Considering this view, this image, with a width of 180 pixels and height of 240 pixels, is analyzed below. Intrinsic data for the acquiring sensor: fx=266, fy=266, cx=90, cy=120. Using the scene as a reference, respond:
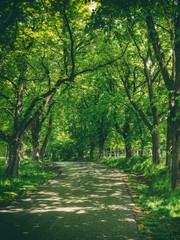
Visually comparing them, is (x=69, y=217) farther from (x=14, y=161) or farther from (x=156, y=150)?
(x=156, y=150)

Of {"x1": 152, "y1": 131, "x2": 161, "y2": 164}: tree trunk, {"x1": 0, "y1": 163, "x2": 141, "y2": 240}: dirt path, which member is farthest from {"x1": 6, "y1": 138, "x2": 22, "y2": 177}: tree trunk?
{"x1": 152, "y1": 131, "x2": 161, "y2": 164}: tree trunk

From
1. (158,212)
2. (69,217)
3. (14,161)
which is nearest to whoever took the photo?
(69,217)

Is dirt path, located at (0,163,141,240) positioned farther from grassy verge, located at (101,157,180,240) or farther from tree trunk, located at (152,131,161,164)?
tree trunk, located at (152,131,161,164)

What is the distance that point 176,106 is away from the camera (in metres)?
10.7

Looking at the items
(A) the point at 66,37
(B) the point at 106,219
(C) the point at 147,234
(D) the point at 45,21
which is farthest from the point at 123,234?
(A) the point at 66,37

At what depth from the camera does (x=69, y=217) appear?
8.02 meters

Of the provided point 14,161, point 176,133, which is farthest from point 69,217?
point 14,161

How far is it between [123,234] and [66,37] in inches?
480

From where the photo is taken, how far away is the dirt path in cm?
650

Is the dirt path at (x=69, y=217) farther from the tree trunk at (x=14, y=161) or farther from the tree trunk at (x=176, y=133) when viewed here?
the tree trunk at (x=14, y=161)

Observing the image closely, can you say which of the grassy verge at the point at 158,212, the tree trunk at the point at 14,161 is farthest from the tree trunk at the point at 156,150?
the tree trunk at the point at 14,161

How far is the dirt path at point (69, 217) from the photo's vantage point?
6500 millimetres

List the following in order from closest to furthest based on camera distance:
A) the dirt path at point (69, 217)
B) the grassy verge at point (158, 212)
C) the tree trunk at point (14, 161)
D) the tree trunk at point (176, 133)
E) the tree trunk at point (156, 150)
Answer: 1. the dirt path at point (69, 217)
2. the grassy verge at point (158, 212)
3. the tree trunk at point (176, 133)
4. the tree trunk at point (14, 161)
5. the tree trunk at point (156, 150)

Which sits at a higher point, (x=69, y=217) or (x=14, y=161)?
(x=14, y=161)
